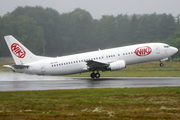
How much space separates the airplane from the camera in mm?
30953

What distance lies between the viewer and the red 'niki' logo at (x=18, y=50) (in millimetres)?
30672

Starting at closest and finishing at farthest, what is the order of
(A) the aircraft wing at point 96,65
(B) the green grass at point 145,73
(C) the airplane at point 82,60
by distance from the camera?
(A) the aircraft wing at point 96,65 < (C) the airplane at point 82,60 < (B) the green grass at point 145,73

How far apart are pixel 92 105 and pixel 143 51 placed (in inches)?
754

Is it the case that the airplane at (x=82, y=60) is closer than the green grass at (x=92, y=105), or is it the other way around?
the green grass at (x=92, y=105)

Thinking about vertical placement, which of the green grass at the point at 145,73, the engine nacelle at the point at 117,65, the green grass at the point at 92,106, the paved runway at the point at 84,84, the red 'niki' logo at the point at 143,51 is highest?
the red 'niki' logo at the point at 143,51

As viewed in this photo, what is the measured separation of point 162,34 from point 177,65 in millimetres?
48083

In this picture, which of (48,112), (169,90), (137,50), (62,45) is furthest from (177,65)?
(62,45)

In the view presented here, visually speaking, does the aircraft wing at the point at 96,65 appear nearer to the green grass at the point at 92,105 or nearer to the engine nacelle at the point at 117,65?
the engine nacelle at the point at 117,65

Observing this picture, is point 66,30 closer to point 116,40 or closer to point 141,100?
point 116,40

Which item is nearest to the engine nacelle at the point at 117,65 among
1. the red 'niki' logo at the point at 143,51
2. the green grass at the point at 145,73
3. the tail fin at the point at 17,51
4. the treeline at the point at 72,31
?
the red 'niki' logo at the point at 143,51

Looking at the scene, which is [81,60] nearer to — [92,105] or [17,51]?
[17,51]

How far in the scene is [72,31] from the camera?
104 m

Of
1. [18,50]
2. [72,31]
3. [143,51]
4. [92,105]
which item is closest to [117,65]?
[143,51]

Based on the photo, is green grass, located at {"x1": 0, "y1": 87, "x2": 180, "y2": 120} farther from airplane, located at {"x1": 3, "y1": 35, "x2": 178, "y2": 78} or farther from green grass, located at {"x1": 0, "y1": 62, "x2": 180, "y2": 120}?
airplane, located at {"x1": 3, "y1": 35, "x2": 178, "y2": 78}
